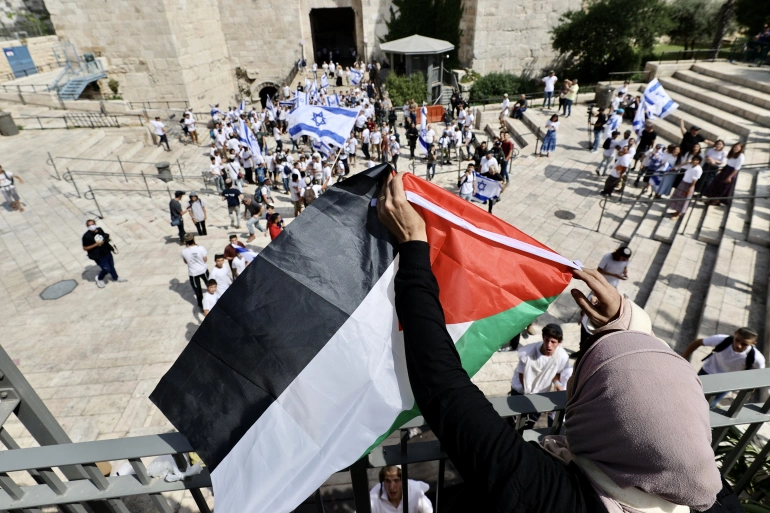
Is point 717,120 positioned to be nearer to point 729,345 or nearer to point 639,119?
point 639,119

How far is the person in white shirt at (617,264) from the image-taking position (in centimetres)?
680

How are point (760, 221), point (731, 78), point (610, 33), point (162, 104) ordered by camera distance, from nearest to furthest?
point (760, 221) → point (731, 78) → point (610, 33) → point (162, 104)

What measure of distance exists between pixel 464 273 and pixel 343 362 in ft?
2.37

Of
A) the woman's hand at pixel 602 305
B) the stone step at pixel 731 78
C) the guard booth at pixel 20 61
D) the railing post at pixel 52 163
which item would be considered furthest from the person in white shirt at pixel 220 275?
the guard booth at pixel 20 61


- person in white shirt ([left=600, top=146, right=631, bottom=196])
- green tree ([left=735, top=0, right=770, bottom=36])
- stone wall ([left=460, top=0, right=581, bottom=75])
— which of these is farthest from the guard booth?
green tree ([left=735, top=0, right=770, bottom=36])

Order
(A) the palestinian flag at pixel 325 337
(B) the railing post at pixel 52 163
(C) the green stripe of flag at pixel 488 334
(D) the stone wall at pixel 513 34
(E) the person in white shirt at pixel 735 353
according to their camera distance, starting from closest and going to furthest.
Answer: (A) the palestinian flag at pixel 325 337
(C) the green stripe of flag at pixel 488 334
(E) the person in white shirt at pixel 735 353
(B) the railing post at pixel 52 163
(D) the stone wall at pixel 513 34

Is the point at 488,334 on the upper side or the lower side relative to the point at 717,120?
upper

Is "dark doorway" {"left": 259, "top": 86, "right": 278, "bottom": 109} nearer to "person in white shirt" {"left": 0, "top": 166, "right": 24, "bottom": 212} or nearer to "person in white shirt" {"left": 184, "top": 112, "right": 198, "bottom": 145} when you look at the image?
"person in white shirt" {"left": 184, "top": 112, "right": 198, "bottom": 145}

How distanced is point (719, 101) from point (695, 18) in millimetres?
21051

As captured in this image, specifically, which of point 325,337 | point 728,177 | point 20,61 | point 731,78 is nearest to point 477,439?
point 325,337

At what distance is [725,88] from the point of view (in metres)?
17.8

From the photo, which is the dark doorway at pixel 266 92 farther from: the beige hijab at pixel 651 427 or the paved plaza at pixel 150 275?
the beige hijab at pixel 651 427

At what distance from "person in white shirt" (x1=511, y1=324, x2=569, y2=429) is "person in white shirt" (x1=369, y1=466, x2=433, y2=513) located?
2365 mm

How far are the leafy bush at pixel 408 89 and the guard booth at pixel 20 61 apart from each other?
22005 millimetres
